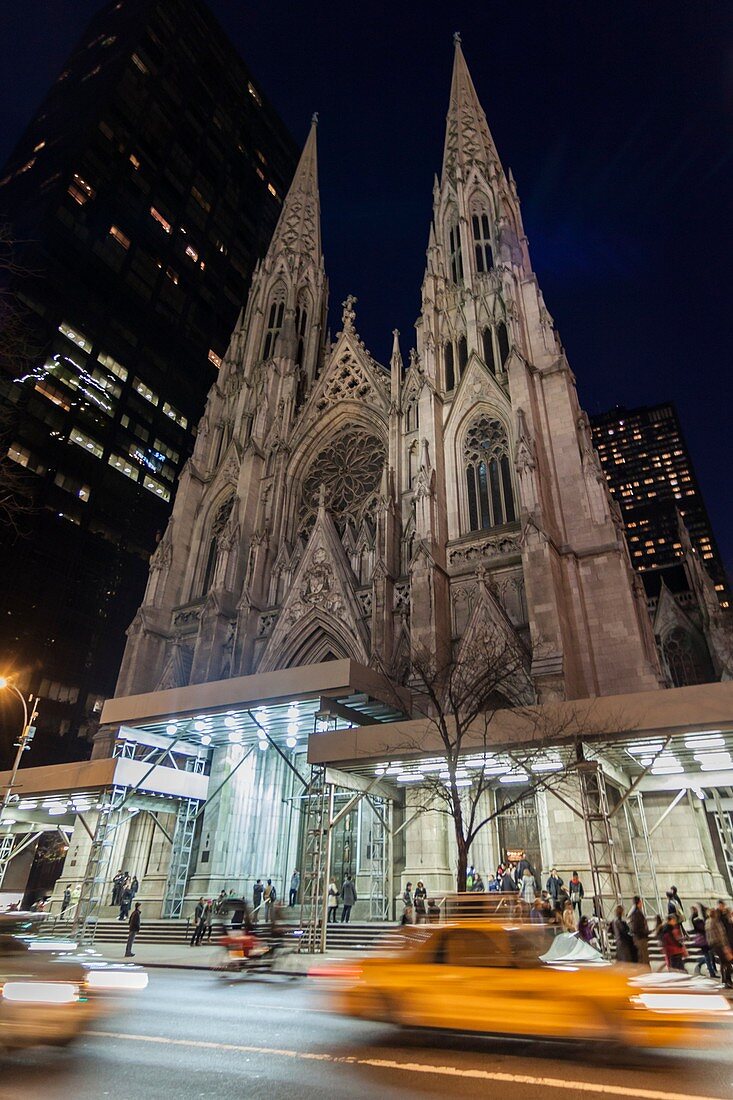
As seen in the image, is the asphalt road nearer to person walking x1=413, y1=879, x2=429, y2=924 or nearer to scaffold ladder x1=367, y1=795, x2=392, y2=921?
person walking x1=413, y1=879, x2=429, y2=924

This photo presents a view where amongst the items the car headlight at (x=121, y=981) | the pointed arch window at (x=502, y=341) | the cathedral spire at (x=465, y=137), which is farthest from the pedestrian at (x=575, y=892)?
the cathedral spire at (x=465, y=137)

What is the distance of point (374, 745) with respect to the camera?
17.6 metres

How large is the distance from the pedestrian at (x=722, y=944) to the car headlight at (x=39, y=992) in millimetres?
11285

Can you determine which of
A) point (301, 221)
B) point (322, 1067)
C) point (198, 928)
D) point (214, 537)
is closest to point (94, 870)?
point (198, 928)

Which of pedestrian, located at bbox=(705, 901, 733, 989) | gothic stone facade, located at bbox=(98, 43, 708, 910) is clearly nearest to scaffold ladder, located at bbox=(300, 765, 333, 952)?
gothic stone facade, located at bbox=(98, 43, 708, 910)

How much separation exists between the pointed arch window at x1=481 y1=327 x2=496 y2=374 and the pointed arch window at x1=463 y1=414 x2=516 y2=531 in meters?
3.39

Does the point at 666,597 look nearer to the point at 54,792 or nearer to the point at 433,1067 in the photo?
the point at 54,792

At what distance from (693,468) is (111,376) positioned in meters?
119

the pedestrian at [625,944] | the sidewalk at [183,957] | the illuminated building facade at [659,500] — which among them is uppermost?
the illuminated building facade at [659,500]

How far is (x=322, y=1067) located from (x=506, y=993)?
6.50 ft

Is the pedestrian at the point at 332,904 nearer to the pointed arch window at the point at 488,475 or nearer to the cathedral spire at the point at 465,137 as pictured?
the pointed arch window at the point at 488,475

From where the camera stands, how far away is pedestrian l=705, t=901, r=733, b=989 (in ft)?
38.9

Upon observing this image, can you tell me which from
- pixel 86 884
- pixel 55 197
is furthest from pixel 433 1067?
pixel 55 197

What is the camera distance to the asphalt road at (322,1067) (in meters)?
5.27
